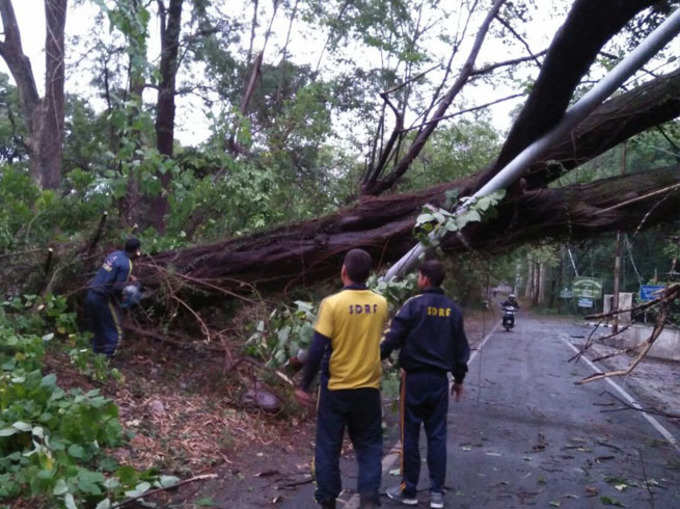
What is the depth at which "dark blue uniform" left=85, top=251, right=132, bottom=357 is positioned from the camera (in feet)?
29.1

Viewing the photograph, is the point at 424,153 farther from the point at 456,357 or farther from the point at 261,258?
the point at 456,357

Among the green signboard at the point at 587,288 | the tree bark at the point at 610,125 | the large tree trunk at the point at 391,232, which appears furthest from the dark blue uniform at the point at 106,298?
the green signboard at the point at 587,288

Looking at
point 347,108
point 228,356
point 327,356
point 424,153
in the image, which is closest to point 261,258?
point 228,356

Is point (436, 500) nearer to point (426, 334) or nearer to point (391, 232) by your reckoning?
point (426, 334)

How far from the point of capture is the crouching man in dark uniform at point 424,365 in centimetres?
564

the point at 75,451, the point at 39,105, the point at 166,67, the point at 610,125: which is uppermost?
the point at 166,67

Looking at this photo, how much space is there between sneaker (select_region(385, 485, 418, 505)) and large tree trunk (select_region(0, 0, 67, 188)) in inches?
444

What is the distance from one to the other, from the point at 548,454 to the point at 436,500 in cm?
249

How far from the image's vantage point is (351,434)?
5008 mm

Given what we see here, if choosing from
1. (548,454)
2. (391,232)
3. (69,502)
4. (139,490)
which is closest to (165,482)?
(139,490)

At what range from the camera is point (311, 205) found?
1487cm

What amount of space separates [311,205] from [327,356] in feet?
33.0

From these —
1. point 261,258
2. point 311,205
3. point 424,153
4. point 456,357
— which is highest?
point 424,153

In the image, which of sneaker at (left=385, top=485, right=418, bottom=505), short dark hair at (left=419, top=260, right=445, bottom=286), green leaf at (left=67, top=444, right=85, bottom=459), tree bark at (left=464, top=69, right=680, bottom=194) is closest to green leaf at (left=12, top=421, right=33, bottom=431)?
green leaf at (left=67, top=444, right=85, bottom=459)
